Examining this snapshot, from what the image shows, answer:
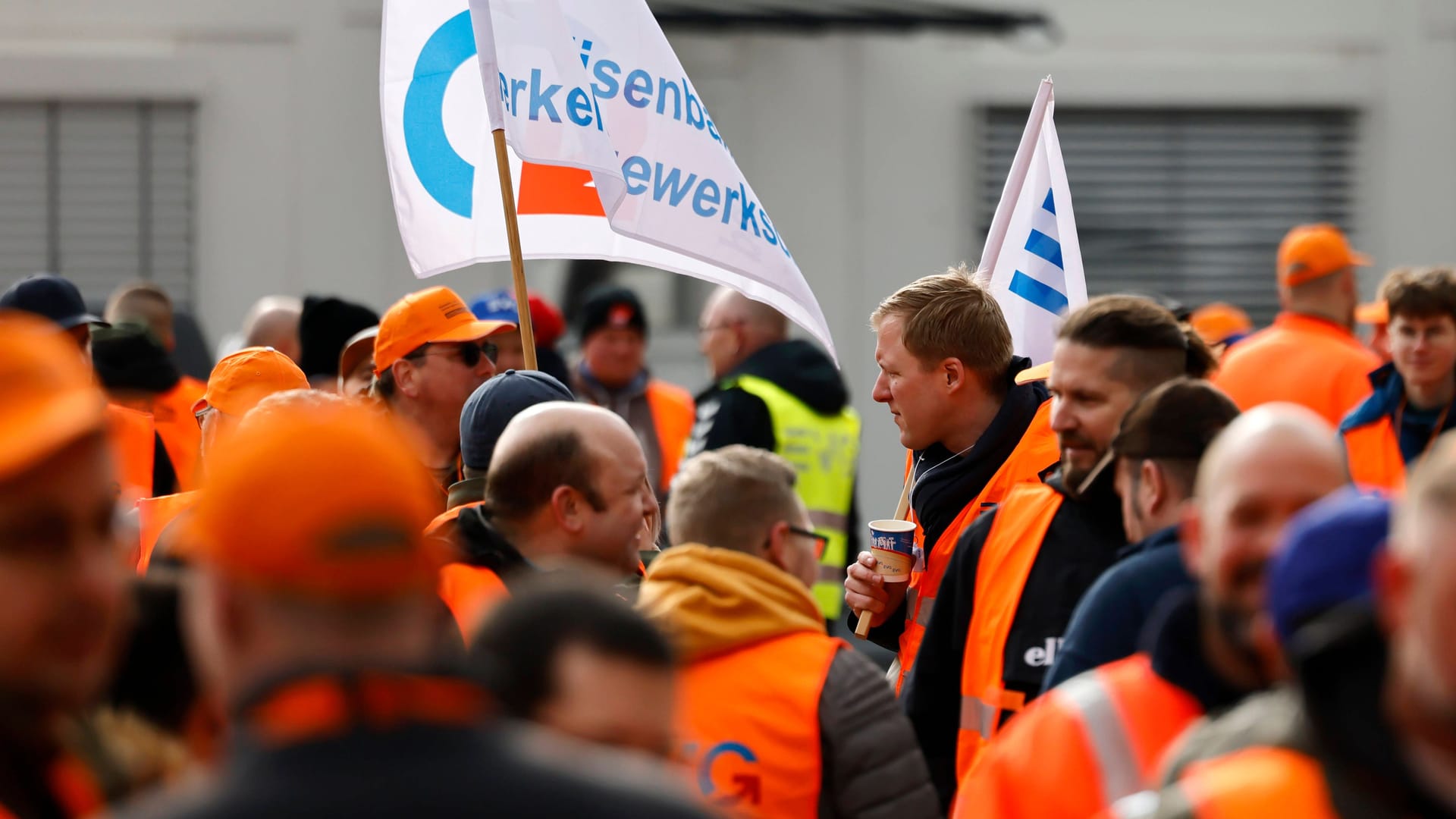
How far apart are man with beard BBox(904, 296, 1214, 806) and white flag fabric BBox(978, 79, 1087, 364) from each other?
120cm

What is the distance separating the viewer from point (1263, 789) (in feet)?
5.69

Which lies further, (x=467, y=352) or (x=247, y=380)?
(x=467, y=352)

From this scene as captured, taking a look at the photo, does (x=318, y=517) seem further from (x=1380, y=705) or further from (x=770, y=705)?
(x=770, y=705)

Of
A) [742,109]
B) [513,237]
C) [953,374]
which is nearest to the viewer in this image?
[953,374]

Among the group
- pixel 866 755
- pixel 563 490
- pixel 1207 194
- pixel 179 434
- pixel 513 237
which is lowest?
pixel 866 755

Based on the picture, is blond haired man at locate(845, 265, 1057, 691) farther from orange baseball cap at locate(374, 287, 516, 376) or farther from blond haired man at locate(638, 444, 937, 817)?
orange baseball cap at locate(374, 287, 516, 376)

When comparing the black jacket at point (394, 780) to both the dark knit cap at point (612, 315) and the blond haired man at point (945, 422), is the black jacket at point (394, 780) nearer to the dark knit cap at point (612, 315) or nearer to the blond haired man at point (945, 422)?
the blond haired man at point (945, 422)

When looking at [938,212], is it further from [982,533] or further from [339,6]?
[982,533]

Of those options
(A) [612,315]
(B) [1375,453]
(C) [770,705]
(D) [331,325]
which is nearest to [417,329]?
(D) [331,325]

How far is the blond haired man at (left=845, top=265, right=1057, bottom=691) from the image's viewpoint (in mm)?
4039

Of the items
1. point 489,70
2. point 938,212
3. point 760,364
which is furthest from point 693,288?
point 489,70

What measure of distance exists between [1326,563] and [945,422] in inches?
99.7

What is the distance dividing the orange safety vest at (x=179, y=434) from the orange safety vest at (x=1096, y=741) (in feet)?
13.3

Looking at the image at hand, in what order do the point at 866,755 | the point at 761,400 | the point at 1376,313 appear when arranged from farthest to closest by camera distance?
the point at 761,400, the point at 1376,313, the point at 866,755
